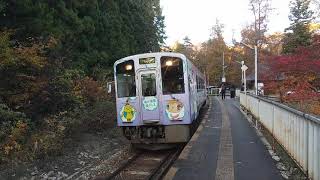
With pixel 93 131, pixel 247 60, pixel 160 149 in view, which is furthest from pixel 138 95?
pixel 247 60

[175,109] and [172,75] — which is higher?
[172,75]

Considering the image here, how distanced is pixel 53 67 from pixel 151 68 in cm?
360

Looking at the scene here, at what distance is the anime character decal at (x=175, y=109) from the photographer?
13250 mm

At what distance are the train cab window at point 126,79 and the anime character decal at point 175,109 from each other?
3.53 ft

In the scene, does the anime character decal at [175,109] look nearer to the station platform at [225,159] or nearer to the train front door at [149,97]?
the train front door at [149,97]

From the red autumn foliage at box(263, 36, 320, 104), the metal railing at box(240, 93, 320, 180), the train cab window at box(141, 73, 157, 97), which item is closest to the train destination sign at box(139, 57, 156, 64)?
the train cab window at box(141, 73, 157, 97)

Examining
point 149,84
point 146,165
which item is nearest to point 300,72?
point 149,84

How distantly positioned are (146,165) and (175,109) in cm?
202

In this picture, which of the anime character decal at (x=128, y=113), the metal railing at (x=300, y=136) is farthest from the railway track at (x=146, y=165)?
the metal railing at (x=300, y=136)

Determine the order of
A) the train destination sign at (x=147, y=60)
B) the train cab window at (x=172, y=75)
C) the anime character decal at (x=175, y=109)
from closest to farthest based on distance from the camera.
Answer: the anime character decal at (x=175, y=109) < the train cab window at (x=172, y=75) < the train destination sign at (x=147, y=60)

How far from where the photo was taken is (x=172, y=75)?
1353 cm

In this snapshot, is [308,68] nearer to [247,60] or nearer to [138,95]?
[138,95]

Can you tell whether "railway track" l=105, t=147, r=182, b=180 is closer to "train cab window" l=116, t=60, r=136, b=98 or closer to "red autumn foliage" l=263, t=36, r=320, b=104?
"train cab window" l=116, t=60, r=136, b=98

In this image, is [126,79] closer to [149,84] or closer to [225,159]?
[149,84]
